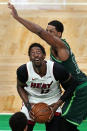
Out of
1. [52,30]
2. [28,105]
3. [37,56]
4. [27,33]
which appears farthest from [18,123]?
[27,33]

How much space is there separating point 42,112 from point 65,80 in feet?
1.58

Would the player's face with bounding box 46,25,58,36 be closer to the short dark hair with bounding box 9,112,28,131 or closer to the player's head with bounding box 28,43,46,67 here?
the player's head with bounding box 28,43,46,67

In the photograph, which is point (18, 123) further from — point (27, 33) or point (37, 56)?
point (27, 33)

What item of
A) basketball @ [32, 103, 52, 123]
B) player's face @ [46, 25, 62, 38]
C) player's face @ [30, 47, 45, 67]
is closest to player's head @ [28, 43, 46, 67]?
player's face @ [30, 47, 45, 67]

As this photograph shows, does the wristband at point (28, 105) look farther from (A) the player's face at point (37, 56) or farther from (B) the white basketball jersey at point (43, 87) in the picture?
(A) the player's face at point (37, 56)

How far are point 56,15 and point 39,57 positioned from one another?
487 centimetres

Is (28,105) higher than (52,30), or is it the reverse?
(52,30)

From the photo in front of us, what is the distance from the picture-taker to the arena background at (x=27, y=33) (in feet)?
34.6

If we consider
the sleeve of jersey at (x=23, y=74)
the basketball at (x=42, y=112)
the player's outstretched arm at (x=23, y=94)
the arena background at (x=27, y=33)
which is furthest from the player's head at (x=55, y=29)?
the arena background at (x=27, y=33)

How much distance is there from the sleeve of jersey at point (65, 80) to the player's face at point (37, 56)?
0.21 m

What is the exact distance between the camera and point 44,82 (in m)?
5.97

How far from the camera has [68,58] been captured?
235 inches

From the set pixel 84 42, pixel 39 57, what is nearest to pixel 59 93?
pixel 39 57

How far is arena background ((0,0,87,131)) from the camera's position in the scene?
10.5 m
